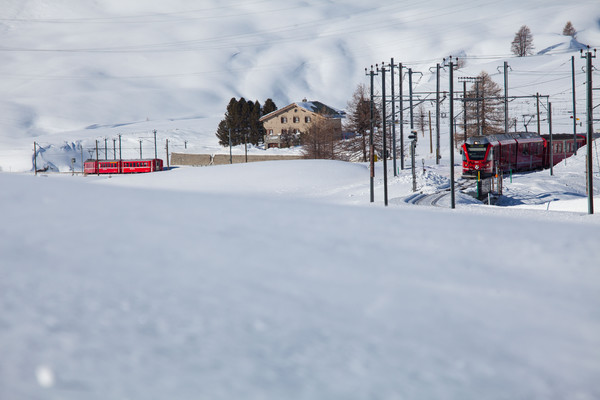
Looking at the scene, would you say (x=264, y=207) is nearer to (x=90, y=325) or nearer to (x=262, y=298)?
(x=262, y=298)

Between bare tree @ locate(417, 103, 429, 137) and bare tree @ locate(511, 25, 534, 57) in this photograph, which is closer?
bare tree @ locate(417, 103, 429, 137)

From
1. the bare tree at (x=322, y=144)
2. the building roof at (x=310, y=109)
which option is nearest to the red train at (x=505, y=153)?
the bare tree at (x=322, y=144)

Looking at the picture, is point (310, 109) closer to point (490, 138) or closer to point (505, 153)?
point (505, 153)

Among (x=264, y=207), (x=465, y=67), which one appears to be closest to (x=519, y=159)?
(x=264, y=207)

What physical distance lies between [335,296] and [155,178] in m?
44.1

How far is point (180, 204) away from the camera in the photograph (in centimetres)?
398

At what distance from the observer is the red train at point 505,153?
117 feet

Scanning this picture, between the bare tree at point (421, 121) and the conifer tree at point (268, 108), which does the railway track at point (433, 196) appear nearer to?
the bare tree at point (421, 121)

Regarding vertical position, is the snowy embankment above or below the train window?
below

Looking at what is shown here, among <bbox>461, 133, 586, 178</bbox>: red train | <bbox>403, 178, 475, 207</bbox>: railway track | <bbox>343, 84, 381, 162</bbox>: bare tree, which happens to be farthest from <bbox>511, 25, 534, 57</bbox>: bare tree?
<bbox>403, 178, 475, 207</bbox>: railway track

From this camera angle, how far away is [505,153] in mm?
37188

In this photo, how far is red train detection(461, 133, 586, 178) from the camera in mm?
35594

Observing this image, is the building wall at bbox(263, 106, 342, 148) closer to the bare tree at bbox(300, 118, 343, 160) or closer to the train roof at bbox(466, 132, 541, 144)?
the bare tree at bbox(300, 118, 343, 160)

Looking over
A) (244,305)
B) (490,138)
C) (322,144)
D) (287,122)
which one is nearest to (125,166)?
(322,144)
